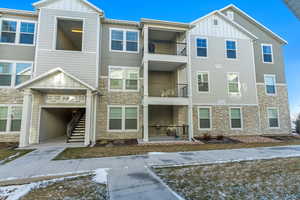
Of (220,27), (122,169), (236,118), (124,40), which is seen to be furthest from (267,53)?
(122,169)

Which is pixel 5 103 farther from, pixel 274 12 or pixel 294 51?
pixel 294 51

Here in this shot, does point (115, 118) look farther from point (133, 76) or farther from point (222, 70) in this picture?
point (222, 70)

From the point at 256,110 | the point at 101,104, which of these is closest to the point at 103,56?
the point at 101,104

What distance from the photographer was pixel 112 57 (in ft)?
36.6

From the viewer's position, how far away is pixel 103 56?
11.0m

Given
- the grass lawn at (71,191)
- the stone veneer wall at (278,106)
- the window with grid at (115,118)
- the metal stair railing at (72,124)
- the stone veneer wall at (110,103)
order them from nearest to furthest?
the grass lawn at (71,191) < the metal stair railing at (72,124) < the stone veneer wall at (110,103) < the window with grid at (115,118) < the stone veneer wall at (278,106)

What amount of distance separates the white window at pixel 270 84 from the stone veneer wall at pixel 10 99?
19.1 m

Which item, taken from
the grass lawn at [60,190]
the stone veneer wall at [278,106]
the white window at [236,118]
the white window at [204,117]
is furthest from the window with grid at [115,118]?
the stone veneer wall at [278,106]

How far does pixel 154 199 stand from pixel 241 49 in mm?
13856

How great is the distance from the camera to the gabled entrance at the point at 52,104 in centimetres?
848

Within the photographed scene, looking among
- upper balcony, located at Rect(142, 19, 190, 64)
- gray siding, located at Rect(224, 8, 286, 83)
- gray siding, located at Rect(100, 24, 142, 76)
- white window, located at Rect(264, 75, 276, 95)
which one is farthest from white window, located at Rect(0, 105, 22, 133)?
white window, located at Rect(264, 75, 276, 95)

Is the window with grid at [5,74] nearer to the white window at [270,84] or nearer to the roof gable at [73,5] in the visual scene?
the roof gable at [73,5]

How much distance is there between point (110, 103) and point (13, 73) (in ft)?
21.3

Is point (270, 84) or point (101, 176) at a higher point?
point (270, 84)
